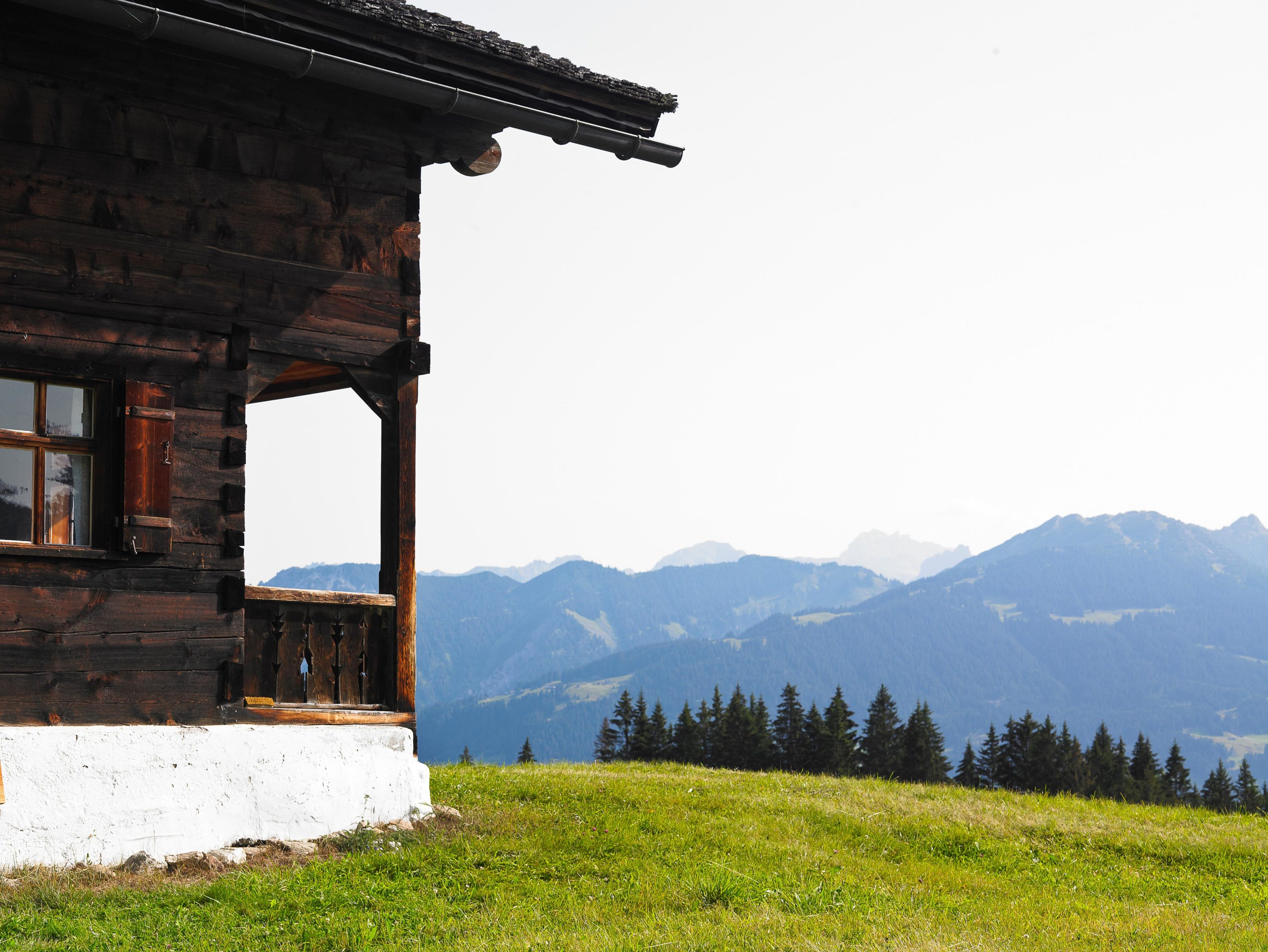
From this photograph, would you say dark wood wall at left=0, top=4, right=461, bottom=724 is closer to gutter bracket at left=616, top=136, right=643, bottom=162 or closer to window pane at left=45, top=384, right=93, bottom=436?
window pane at left=45, top=384, right=93, bottom=436

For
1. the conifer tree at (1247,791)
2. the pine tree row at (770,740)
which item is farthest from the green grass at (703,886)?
the conifer tree at (1247,791)

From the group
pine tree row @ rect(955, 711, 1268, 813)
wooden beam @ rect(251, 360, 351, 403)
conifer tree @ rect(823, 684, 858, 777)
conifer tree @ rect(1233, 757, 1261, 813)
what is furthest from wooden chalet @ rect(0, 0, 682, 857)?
conifer tree @ rect(1233, 757, 1261, 813)

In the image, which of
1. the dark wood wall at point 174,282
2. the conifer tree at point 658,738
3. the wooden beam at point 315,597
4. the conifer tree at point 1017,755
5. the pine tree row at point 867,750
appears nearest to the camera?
the dark wood wall at point 174,282

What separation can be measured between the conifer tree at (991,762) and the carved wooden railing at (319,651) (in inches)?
3058

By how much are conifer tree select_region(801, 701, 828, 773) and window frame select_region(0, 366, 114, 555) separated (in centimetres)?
7697

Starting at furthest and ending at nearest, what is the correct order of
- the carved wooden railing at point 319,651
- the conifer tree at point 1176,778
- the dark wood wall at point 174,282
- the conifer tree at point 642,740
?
the conifer tree at point 1176,778
the conifer tree at point 642,740
the carved wooden railing at point 319,651
the dark wood wall at point 174,282

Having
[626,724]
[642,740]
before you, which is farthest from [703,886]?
[626,724]

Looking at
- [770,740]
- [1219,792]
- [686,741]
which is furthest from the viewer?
[1219,792]

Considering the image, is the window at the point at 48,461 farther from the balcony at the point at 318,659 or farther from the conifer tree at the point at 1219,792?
the conifer tree at the point at 1219,792

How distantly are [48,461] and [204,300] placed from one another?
1.77 meters

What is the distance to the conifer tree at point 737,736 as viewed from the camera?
82.1 metres

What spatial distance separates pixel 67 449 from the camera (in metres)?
8.84

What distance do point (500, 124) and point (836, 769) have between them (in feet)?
253

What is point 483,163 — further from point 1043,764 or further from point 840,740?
point 1043,764
